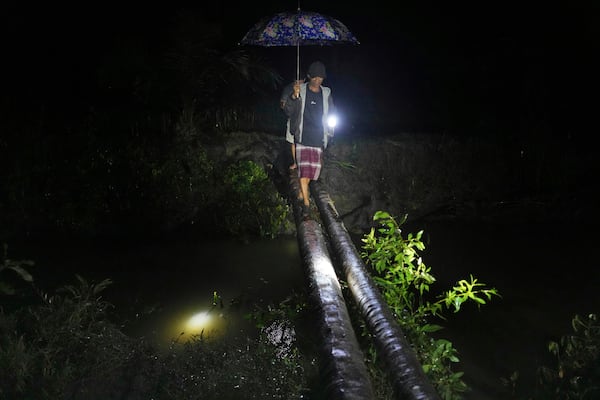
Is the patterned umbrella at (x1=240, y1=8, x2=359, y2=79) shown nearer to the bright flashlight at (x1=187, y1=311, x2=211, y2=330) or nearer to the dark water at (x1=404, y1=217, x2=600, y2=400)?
the bright flashlight at (x1=187, y1=311, x2=211, y2=330)

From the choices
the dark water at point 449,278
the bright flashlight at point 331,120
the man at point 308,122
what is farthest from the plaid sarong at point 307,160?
the dark water at point 449,278

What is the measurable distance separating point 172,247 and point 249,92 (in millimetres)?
5999

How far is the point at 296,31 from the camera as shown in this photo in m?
6.01

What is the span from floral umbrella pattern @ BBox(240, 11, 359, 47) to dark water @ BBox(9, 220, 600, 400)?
313 cm

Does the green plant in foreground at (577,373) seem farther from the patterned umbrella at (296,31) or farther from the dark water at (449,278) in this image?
the patterned umbrella at (296,31)

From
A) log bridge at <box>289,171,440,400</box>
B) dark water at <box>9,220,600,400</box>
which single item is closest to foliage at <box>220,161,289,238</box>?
dark water at <box>9,220,600,400</box>

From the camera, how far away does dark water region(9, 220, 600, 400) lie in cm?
511

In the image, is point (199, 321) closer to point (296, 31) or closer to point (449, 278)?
point (449, 278)

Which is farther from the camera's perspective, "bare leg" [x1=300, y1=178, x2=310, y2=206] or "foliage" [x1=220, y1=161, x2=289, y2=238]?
"foliage" [x1=220, y1=161, x2=289, y2=238]

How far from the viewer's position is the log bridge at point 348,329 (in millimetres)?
3254

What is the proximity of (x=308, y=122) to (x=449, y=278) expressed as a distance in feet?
10.2

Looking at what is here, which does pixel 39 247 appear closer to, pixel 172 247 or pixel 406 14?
pixel 172 247

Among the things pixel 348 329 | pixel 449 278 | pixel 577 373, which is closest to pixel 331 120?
pixel 449 278

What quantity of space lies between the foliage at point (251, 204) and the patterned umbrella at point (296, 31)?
2374mm
